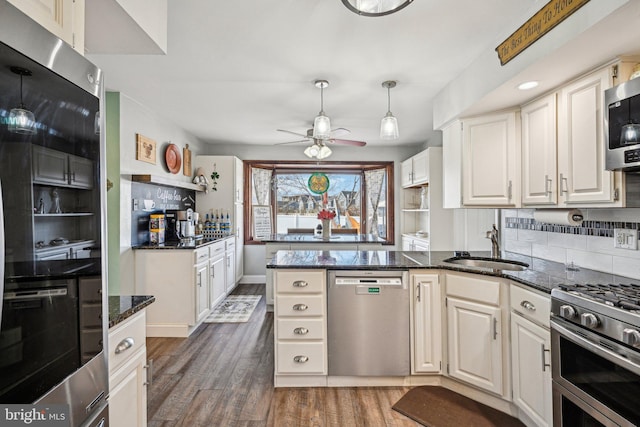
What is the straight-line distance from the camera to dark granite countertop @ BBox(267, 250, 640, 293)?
185 cm

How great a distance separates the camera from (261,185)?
233 inches

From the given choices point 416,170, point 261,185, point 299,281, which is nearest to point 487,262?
point 299,281

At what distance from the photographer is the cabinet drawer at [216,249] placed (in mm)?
3941

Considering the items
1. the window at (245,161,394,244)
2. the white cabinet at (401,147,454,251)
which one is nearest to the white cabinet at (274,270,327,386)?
the white cabinet at (401,147,454,251)

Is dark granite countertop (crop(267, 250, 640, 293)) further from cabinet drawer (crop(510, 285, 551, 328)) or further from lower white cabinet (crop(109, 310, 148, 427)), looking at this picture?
lower white cabinet (crop(109, 310, 148, 427))

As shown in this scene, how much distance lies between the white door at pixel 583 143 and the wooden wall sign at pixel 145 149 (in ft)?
12.2

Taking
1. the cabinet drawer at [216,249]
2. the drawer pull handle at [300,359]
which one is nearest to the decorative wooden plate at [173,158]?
the cabinet drawer at [216,249]

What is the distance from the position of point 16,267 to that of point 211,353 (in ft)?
8.65

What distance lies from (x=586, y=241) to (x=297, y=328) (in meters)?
2.05

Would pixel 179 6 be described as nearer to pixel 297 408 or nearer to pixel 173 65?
pixel 173 65

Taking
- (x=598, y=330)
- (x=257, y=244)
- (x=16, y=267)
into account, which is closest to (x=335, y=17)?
(x=16, y=267)

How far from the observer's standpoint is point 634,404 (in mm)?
1219

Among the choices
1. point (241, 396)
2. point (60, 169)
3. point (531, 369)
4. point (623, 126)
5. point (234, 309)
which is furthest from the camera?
point (234, 309)

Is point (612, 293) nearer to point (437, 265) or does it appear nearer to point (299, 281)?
point (437, 265)
